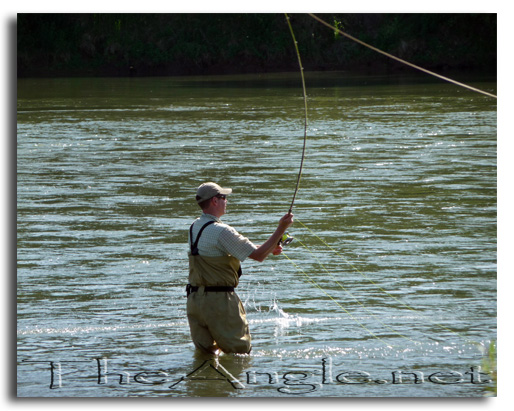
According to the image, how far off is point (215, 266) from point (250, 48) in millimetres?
29069

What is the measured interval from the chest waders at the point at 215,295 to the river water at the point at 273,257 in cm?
24

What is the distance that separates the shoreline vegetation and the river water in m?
7.84

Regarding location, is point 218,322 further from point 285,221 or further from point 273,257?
point 273,257

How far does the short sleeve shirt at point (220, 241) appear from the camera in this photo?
5887 millimetres

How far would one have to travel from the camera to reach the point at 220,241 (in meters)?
5.93

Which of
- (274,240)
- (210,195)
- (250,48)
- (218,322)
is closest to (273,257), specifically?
(218,322)

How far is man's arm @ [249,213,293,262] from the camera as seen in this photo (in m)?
5.68

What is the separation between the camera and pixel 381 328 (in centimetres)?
710

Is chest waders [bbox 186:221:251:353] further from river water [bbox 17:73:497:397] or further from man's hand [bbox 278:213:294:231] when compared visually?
man's hand [bbox 278:213:294:231]

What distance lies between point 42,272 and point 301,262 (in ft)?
6.83

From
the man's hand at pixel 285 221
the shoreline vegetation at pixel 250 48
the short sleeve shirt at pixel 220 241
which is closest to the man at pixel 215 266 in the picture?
the short sleeve shirt at pixel 220 241

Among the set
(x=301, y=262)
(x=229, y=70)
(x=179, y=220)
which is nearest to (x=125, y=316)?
(x=301, y=262)

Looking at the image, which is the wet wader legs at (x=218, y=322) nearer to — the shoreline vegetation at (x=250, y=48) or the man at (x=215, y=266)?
the man at (x=215, y=266)
